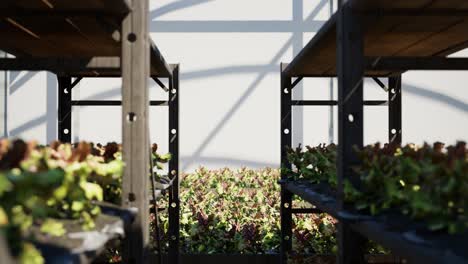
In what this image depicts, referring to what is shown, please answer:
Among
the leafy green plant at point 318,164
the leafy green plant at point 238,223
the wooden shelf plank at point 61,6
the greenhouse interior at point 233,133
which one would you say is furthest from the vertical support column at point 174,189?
the wooden shelf plank at point 61,6

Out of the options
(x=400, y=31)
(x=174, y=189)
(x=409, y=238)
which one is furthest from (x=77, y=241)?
(x=174, y=189)

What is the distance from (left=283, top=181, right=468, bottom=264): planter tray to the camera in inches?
81.5

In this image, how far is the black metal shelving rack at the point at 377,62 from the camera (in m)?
2.35

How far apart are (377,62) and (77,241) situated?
220 centimetres

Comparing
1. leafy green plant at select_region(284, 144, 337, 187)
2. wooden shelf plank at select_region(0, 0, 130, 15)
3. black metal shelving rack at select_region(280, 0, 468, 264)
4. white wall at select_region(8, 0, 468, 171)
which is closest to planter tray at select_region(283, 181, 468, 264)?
black metal shelving rack at select_region(280, 0, 468, 264)

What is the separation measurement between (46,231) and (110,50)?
12.1ft

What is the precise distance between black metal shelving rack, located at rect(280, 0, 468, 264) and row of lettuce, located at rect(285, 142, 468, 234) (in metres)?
0.06

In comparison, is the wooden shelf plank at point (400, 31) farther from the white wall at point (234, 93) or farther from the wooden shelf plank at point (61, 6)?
the white wall at point (234, 93)

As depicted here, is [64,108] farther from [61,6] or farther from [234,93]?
[234,93]

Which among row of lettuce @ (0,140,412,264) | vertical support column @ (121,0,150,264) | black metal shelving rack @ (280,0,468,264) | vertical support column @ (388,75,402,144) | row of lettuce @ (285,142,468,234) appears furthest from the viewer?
vertical support column @ (388,75,402,144)

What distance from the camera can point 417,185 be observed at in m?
2.78

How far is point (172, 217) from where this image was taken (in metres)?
7.11

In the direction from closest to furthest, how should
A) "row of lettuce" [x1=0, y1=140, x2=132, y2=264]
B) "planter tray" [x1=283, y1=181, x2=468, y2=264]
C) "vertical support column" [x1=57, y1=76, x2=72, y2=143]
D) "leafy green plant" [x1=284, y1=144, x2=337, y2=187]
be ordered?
"row of lettuce" [x1=0, y1=140, x2=132, y2=264]
"planter tray" [x1=283, y1=181, x2=468, y2=264]
"leafy green plant" [x1=284, y1=144, x2=337, y2=187]
"vertical support column" [x1=57, y1=76, x2=72, y2=143]

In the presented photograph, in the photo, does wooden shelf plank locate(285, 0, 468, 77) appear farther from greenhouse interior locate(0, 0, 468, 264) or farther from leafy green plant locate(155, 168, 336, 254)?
leafy green plant locate(155, 168, 336, 254)
